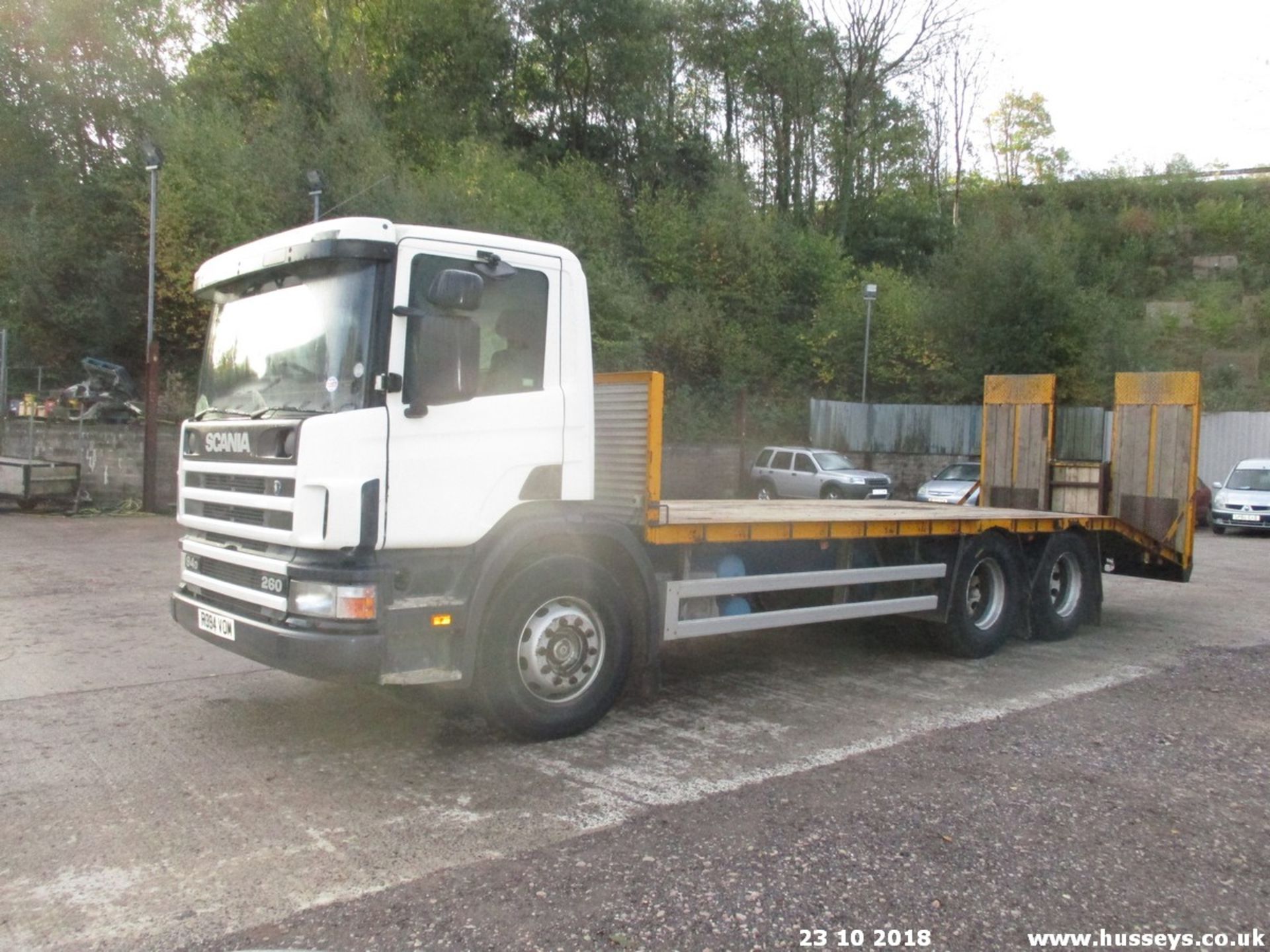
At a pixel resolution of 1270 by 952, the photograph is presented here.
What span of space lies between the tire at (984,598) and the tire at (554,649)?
11.5 ft

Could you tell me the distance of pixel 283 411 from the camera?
17.3 feet

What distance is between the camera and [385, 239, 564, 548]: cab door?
5.22 metres

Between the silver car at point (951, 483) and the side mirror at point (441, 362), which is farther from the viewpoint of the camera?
the silver car at point (951, 483)

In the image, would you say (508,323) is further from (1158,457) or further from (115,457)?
(115,457)

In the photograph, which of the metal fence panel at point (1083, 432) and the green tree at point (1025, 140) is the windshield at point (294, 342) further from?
the green tree at point (1025, 140)

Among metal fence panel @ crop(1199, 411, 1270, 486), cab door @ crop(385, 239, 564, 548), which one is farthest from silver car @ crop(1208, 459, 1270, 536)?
cab door @ crop(385, 239, 564, 548)

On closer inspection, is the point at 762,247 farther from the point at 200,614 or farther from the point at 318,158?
the point at 200,614

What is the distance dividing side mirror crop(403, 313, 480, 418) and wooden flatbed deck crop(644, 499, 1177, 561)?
1454 millimetres

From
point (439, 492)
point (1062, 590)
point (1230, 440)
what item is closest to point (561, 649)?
point (439, 492)

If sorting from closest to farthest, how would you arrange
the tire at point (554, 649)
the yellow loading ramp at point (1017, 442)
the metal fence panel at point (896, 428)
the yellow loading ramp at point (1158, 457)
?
the tire at point (554, 649)
the yellow loading ramp at point (1158, 457)
the yellow loading ramp at point (1017, 442)
the metal fence panel at point (896, 428)

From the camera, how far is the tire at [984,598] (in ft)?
27.8

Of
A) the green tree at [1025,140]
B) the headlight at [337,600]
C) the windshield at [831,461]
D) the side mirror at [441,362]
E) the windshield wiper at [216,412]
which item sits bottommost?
the headlight at [337,600]

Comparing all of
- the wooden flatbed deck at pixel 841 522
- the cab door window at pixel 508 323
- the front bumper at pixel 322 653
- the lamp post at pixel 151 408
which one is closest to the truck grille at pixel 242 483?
the front bumper at pixel 322 653

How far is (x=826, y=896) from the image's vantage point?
394cm
